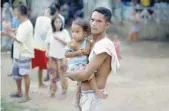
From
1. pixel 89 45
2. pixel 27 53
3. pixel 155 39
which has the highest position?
pixel 89 45

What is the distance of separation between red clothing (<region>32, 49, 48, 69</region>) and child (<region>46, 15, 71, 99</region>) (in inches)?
17.1

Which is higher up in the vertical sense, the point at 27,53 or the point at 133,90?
the point at 27,53

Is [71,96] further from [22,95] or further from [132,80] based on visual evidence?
[132,80]

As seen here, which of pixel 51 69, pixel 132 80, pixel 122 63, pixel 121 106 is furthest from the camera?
pixel 122 63

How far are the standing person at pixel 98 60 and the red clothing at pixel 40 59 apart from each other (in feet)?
12.8

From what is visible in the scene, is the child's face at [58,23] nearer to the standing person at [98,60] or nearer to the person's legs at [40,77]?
the person's legs at [40,77]

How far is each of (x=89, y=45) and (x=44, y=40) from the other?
12.4ft

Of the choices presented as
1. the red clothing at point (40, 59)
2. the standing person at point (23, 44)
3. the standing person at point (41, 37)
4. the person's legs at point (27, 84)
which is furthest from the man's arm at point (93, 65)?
the red clothing at point (40, 59)

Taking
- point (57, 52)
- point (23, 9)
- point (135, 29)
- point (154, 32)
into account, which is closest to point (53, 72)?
point (57, 52)

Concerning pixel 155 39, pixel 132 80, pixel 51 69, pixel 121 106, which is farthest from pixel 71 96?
pixel 155 39

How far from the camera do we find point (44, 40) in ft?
25.5

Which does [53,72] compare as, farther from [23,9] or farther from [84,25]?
[84,25]

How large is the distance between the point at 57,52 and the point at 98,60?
353 centimetres

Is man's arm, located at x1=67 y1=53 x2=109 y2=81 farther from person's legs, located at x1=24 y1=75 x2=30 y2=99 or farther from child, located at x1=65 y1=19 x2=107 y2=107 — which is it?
person's legs, located at x1=24 y1=75 x2=30 y2=99
